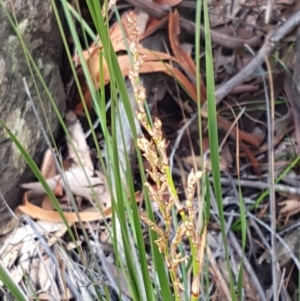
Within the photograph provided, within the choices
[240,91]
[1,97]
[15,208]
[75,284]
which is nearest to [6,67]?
[1,97]

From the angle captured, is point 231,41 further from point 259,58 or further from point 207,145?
point 207,145

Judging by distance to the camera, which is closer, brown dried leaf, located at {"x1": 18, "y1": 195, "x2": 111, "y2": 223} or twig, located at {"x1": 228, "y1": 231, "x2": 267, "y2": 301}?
twig, located at {"x1": 228, "y1": 231, "x2": 267, "y2": 301}

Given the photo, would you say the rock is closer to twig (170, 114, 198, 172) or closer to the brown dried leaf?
the brown dried leaf

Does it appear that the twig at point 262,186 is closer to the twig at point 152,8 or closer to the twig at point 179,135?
the twig at point 179,135

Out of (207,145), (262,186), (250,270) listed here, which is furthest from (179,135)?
(250,270)

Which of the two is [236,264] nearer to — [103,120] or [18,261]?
[18,261]

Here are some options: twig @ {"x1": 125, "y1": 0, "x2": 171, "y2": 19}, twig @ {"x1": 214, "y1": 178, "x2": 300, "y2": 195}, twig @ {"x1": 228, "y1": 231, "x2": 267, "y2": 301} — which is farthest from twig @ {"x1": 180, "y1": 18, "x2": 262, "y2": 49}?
twig @ {"x1": 228, "y1": 231, "x2": 267, "y2": 301}
